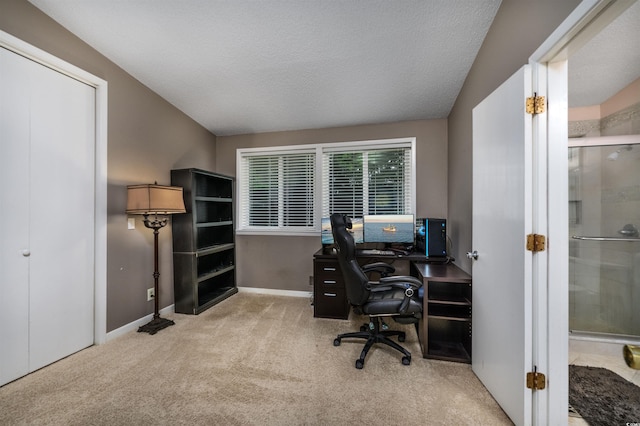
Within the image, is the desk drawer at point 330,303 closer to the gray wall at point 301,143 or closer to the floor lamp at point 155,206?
the gray wall at point 301,143

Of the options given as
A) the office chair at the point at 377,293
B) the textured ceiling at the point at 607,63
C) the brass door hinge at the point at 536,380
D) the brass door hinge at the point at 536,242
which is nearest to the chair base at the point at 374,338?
the office chair at the point at 377,293

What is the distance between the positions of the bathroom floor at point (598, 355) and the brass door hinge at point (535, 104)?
2.01 metres

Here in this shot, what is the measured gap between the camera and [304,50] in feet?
6.79

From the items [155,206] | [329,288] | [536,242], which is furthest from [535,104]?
[155,206]

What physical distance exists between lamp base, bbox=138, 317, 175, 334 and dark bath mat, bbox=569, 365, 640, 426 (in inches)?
133

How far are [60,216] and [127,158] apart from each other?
78 centimetres

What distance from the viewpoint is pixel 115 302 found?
Answer: 90.5 inches

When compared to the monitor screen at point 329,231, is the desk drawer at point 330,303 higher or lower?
lower

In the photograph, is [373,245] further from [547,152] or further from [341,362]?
[547,152]

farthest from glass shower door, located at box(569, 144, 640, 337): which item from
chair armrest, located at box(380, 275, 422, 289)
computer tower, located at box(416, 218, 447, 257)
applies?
chair armrest, located at box(380, 275, 422, 289)

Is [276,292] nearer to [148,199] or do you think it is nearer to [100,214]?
[148,199]

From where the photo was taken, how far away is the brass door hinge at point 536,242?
1.23 meters

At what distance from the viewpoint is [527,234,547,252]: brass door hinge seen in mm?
1234

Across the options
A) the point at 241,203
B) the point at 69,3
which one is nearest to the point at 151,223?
the point at 241,203
